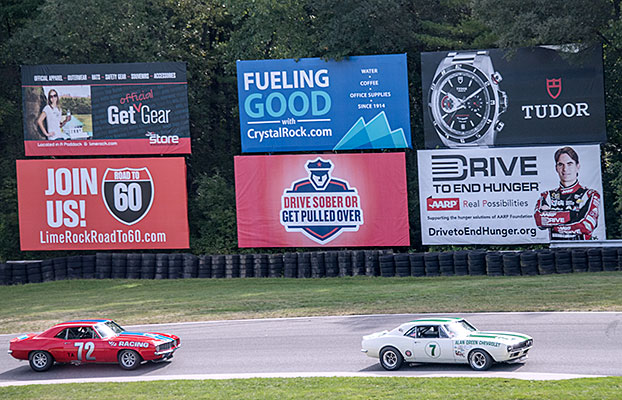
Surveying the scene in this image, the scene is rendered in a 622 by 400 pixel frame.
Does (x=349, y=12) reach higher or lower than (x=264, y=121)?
higher

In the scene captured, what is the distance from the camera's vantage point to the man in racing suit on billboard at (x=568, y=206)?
29.1 metres

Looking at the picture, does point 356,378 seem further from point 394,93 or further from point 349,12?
point 349,12

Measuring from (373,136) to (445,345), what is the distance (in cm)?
1642

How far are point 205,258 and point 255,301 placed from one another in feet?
22.9

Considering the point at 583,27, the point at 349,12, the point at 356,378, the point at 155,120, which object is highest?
the point at 349,12

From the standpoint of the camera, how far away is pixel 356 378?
14.5 m

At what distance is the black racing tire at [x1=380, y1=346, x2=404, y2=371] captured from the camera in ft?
50.9

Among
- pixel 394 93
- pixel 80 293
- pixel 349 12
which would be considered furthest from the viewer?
pixel 349 12

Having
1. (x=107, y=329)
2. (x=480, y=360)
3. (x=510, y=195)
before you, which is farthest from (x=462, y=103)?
(x=107, y=329)

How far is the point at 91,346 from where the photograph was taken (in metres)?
16.7

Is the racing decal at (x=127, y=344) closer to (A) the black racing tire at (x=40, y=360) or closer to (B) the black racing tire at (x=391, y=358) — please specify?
(A) the black racing tire at (x=40, y=360)

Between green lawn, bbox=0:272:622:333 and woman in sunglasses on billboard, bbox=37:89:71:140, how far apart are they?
21.5 feet

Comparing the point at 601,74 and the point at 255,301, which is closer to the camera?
the point at 255,301

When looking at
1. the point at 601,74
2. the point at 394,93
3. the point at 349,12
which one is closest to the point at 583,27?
the point at 601,74
